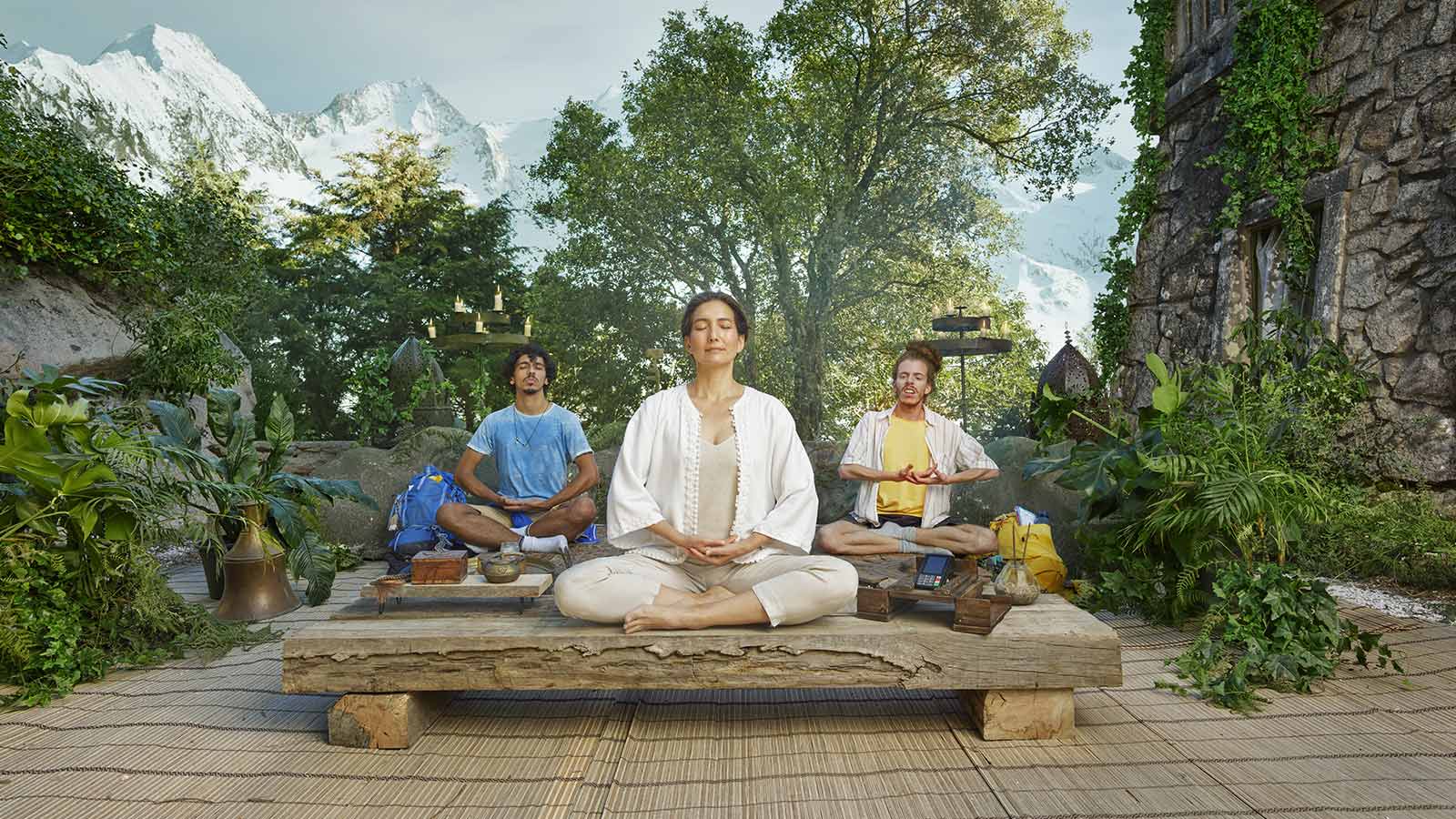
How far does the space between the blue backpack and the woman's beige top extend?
245 centimetres

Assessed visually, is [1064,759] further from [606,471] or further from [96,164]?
[96,164]

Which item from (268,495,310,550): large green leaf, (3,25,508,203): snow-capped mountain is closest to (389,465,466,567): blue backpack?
(268,495,310,550): large green leaf

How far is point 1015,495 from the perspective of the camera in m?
5.19

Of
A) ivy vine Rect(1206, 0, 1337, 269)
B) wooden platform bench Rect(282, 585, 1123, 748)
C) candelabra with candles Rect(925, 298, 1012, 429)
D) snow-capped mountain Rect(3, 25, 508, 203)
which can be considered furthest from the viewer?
snow-capped mountain Rect(3, 25, 508, 203)

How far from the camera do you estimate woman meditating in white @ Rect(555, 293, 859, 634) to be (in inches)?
104

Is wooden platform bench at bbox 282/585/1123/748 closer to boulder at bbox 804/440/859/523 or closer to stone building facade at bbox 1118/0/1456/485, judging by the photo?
boulder at bbox 804/440/859/523

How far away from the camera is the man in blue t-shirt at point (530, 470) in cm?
458

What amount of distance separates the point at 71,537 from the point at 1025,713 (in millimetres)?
3180

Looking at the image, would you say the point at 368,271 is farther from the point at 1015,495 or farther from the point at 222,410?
the point at 1015,495

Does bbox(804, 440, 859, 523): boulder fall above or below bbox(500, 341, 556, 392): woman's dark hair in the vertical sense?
below

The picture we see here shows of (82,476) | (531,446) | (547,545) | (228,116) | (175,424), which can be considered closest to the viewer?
(82,476)

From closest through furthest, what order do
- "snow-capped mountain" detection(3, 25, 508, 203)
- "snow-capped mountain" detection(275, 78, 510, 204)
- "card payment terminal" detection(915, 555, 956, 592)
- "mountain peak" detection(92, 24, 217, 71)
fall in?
1. "card payment terminal" detection(915, 555, 956, 592)
2. "snow-capped mountain" detection(3, 25, 508, 203)
3. "mountain peak" detection(92, 24, 217, 71)
4. "snow-capped mountain" detection(275, 78, 510, 204)

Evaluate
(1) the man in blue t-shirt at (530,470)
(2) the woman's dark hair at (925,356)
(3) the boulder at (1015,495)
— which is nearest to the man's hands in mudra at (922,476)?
(2) the woman's dark hair at (925,356)

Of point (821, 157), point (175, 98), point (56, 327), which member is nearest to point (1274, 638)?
point (56, 327)
